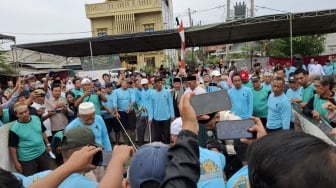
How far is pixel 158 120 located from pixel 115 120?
123cm

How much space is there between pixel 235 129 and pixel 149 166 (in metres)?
0.64

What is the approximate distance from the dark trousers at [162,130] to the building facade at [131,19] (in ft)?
103

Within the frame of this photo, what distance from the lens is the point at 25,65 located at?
2817cm

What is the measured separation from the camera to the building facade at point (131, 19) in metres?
41.0

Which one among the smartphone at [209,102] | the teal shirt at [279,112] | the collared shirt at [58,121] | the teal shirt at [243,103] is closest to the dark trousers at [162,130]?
the teal shirt at [243,103]

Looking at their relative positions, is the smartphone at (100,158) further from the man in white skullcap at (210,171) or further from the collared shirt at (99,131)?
the collared shirt at (99,131)

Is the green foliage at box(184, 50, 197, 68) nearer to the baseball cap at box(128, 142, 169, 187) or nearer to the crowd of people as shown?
the crowd of people

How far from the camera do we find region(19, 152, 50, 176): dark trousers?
16.8 feet

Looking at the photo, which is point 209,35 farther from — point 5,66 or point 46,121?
point 46,121

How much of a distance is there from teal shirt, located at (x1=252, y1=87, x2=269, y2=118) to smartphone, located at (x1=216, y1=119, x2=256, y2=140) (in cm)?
536

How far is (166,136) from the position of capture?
8742 millimetres

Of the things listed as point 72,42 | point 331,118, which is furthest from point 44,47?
point 331,118

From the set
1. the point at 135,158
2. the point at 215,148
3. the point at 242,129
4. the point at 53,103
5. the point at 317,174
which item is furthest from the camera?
the point at 53,103

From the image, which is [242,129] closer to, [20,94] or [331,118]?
[331,118]
